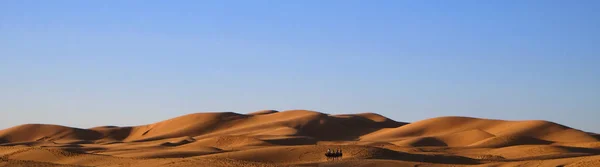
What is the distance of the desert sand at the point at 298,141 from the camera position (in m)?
32.0

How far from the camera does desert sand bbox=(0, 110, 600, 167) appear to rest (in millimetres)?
32031

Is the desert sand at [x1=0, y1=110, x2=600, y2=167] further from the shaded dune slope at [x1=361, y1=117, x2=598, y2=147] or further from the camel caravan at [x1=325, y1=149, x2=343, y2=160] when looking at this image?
the camel caravan at [x1=325, y1=149, x2=343, y2=160]

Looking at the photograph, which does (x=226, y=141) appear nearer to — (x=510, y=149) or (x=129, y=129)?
(x=510, y=149)

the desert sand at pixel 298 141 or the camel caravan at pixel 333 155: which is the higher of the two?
the desert sand at pixel 298 141

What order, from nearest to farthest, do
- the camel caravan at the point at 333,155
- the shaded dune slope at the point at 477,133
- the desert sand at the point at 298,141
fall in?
the camel caravan at the point at 333,155, the desert sand at the point at 298,141, the shaded dune slope at the point at 477,133

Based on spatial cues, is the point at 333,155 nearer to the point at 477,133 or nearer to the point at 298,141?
the point at 298,141

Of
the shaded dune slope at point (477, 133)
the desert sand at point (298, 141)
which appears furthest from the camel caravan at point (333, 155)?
the shaded dune slope at point (477, 133)

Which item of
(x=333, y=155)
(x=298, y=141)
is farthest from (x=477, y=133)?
(x=333, y=155)

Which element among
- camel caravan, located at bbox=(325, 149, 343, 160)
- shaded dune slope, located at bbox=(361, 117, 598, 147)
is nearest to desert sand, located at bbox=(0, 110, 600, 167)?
shaded dune slope, located at bbox=(361, 117, 598, 147)

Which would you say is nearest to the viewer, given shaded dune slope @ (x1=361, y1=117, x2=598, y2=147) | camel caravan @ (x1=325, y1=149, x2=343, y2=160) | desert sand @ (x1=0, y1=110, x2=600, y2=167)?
camel caravan @ (x1=325, y1=149, x2=343, y2=160)

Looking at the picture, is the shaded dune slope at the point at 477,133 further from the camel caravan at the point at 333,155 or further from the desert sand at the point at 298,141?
the camel caravan at the point at 333,155

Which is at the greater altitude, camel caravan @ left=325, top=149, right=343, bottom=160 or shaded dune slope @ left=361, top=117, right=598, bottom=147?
shaded dune slope @ left=361, top=117, right=598, bottom=147

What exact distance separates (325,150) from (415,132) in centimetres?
2693

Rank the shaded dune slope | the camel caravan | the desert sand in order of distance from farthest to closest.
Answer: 1. the shaded dune slope
2. the desert sand
3. the camel caravan
